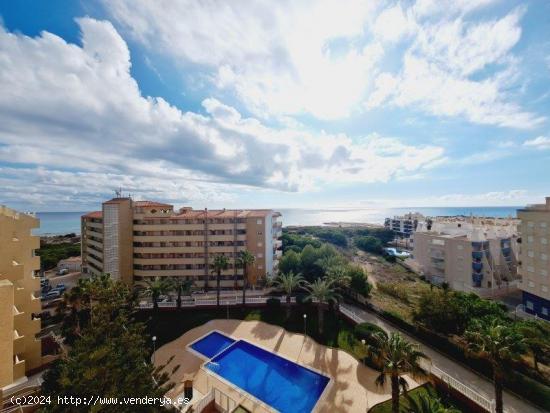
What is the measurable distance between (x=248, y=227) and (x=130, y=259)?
23.0 metres

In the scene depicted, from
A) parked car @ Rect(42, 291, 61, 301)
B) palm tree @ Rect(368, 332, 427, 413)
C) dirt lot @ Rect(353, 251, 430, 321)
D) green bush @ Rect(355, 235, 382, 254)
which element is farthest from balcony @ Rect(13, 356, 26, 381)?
green bush @ Rect(355, 235, 382, 254)

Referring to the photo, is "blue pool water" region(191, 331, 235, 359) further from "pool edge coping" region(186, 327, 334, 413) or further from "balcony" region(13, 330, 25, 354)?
"balcony" region(13, 330, 25, 354)

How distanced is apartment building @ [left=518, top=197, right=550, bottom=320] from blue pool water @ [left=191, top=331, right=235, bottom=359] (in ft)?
145

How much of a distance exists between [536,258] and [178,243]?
193 feet

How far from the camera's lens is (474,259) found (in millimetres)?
46406

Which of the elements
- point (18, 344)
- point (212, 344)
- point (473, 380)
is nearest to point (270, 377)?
point (212, 344)

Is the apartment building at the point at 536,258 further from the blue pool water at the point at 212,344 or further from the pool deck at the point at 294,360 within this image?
the blue pool water at the point at 212,344

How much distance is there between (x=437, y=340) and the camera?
84.4 feet

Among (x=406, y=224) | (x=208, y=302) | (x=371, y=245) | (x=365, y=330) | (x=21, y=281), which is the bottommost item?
(x=208, y=302)

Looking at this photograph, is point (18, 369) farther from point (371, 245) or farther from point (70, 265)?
point (371, 245)

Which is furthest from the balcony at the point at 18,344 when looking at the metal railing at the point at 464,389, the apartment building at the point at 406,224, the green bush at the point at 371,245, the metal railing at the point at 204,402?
the apartment building at the point at 406,224

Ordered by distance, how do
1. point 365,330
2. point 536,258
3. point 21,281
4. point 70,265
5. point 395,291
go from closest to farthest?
point 21,281 → point 365,330 → point 536,258 → point 395,291 → point 70,265

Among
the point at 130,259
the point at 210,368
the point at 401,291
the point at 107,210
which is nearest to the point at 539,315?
the point at 401,291

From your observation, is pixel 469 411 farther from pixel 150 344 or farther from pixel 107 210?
pixel 107 210
